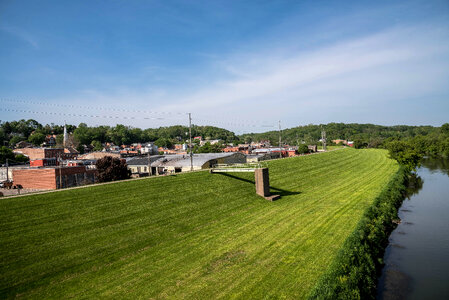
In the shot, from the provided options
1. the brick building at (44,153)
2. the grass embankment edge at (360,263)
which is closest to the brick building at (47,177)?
the brick building at (44,153)

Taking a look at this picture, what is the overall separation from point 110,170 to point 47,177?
25.0 ft

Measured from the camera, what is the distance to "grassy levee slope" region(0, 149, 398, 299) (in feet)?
40.1

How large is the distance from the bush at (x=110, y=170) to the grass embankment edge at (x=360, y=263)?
25.9m

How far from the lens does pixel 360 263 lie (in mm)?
13383

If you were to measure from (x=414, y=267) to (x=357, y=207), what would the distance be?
25.9 ft

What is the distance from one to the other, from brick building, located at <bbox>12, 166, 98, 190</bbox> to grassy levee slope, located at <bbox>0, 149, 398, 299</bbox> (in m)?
13.8

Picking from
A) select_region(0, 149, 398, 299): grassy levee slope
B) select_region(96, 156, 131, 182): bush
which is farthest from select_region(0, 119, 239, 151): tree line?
select_region(0, 149, 398, 299): grassy levee slope

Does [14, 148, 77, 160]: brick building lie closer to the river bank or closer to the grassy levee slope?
the grassy levee slope

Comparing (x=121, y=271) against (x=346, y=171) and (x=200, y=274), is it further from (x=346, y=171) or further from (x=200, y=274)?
(x=346, y=171)

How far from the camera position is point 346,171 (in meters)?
49.4

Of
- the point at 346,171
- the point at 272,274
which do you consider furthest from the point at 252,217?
the point at 346,171

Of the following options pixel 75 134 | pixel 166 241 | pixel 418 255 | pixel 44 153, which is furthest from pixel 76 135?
pixel 418 255

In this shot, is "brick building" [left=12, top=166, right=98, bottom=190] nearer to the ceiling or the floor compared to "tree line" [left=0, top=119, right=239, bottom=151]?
nearer to the floor

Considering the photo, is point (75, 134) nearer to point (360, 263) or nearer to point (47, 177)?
point (47, 177)
